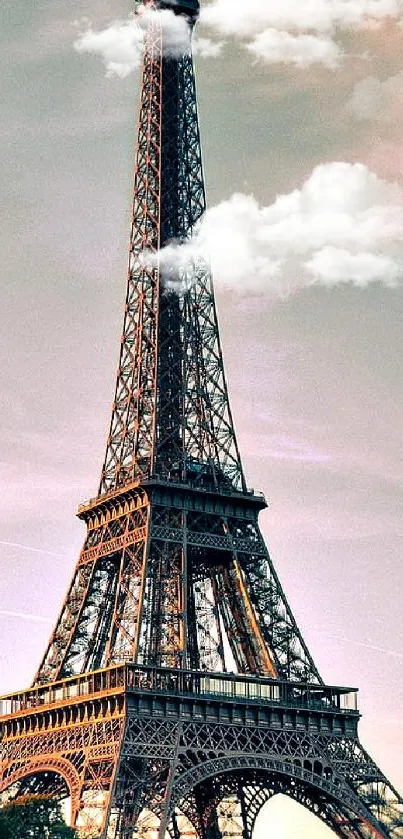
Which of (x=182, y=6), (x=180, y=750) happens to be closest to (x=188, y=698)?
(x=180, y=750)

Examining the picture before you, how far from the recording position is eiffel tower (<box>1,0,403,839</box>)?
88.6 m

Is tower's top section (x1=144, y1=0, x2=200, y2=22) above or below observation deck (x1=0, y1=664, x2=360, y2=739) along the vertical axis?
above

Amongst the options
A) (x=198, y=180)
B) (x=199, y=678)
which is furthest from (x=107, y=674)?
(x=198, y=180)

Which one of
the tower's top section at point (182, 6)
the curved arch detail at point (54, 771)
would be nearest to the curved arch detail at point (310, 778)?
the curved arch detail at point (54, 771)

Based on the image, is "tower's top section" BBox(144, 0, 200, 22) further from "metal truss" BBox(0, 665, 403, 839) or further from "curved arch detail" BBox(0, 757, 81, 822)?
"curved arch detail" BBox(0, 757, 81, 822)

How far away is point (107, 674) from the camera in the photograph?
9094 centimetres

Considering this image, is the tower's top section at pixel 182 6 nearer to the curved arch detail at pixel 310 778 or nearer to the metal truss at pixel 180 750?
the metal truss at pixel 180 750

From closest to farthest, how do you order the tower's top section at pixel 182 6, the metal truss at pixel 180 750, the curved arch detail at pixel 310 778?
the metal truss at pixel 180 750 → the curved arch detail at pixel 310 778 → the tower's top section at pixel 182 6

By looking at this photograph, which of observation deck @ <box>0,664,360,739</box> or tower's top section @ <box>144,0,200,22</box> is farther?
tower's top section @ <box>144,0,200,22</box>

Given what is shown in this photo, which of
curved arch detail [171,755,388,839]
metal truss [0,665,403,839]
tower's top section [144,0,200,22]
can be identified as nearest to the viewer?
metal truss [0,665,403,839]

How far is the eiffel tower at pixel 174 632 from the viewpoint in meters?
88.6

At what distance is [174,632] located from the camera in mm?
96312

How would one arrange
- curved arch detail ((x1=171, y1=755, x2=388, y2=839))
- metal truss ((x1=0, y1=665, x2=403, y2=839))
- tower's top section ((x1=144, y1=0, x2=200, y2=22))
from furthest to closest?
1. tower's top section ((x1=144, y1=0, x2=200, y2=22))
2. curved arch detail ((x1=171, y1=755, x2=388, y2=839))
3. metal truss ((x1=0, y1=665, x2=403, y2=839))

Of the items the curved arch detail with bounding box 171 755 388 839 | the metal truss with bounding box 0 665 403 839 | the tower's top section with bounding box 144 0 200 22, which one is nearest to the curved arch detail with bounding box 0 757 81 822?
the metal truss with bounding box 0 665 403 839
